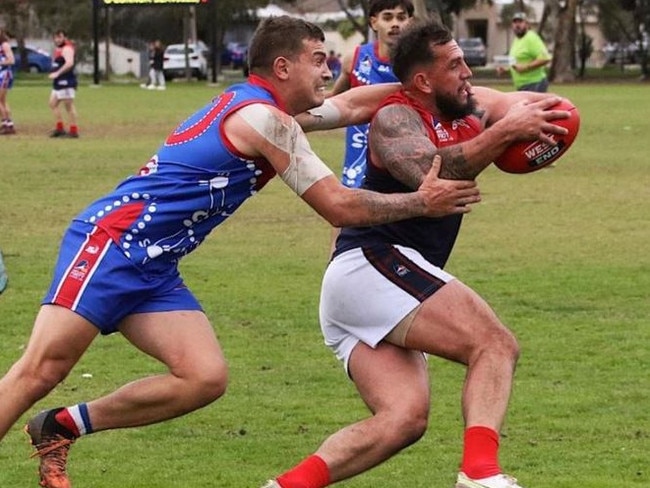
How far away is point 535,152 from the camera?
6.19 meters

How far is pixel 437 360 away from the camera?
9516mm

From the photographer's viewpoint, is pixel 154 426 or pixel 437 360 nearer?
pixel 154 426

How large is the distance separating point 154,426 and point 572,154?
17.9 m

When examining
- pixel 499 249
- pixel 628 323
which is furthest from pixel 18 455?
pixel 499 249

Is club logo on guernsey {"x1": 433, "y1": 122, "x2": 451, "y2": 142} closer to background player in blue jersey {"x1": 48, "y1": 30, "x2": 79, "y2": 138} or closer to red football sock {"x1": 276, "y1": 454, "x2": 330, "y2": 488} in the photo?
red football sock {"x1": 276, "y1": 454, "x2": 330, "y2": 488}

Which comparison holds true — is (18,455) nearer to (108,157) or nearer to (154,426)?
(154,426)

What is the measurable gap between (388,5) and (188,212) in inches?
203

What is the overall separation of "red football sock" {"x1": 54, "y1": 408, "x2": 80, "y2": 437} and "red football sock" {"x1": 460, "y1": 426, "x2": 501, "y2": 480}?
182 centimetres

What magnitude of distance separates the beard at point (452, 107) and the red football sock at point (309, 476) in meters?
1.49

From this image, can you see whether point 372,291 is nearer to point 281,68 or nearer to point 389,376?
point 389,376

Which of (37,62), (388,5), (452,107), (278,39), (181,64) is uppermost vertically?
(278,39)

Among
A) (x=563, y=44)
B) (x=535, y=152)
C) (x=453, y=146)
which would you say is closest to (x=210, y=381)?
(x=453, y=146)

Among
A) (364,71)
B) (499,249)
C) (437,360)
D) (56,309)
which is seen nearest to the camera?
(56,309)

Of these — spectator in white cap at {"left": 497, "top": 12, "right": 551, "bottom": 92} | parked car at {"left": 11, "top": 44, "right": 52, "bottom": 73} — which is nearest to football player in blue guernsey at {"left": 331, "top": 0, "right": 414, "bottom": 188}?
spectator in white cap at {"left": 497, "top": 12, "right": 551, "bottom": 92}
